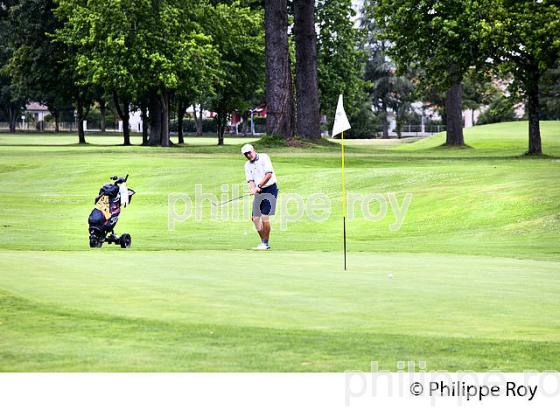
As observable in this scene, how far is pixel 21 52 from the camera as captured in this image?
296 ft

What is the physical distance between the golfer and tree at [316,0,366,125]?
70.1 meters

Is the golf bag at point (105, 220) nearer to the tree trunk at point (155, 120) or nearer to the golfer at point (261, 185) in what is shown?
the golfer at point (261, 185)

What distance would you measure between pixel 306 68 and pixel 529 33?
54.0ft

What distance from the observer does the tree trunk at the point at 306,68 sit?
212 ft

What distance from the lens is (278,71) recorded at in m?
58.9

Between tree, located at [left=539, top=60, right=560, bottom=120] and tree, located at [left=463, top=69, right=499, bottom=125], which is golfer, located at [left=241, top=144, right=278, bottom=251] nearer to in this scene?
tree, located at [left=539, top=60, right=560, bottom=120]

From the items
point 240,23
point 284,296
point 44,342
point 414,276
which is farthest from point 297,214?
point 240,23

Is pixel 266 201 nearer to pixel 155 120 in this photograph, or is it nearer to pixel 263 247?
pixel 263 247

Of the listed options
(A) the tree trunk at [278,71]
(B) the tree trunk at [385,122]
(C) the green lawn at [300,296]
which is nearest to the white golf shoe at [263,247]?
(C) the green lawn at [300,296]

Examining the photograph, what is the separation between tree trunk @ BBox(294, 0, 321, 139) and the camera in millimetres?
64625

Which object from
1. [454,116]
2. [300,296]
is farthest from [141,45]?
[300,296]
